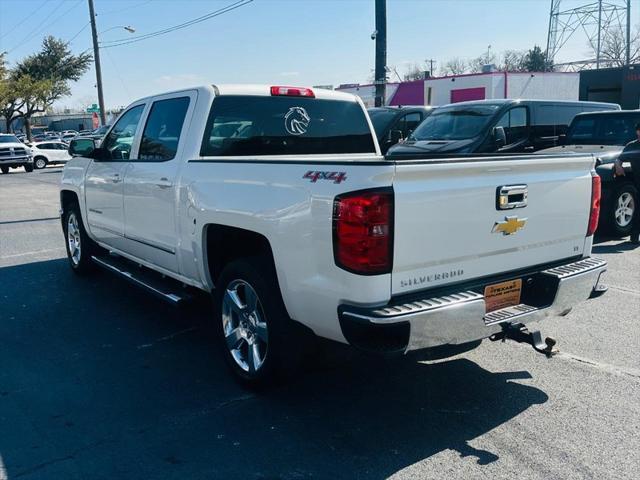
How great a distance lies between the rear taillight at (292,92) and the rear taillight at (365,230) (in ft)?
7.77

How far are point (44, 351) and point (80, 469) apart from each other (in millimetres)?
2002

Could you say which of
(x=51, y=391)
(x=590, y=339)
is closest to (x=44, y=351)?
(x=51, y=391)

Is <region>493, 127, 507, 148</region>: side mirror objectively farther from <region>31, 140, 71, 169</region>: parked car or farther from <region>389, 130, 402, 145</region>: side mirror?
<region>31, 140, 71, 169</region>: parked car

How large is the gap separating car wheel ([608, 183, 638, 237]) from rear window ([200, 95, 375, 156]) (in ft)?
16.4

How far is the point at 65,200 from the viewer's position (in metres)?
7.77

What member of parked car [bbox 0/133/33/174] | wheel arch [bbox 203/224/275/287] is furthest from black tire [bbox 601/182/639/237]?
parked car [bbox 0/133/33/174]

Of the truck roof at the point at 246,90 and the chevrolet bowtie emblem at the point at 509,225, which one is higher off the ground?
the truck roof at the point at 246,90

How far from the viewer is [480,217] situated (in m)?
3.56

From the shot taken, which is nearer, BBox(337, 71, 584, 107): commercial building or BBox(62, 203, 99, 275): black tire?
BBox(62, 203, 99, 275): black tire

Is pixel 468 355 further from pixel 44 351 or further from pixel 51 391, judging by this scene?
pixel 44 351

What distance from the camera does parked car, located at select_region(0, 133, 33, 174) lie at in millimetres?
29859

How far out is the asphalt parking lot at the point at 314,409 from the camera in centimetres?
330

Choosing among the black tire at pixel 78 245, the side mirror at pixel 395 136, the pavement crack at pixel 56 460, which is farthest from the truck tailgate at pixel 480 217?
the side mirror at pixel 395 136

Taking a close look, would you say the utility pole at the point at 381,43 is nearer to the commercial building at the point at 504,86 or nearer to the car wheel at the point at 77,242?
the car wheel at the point at 77,242
